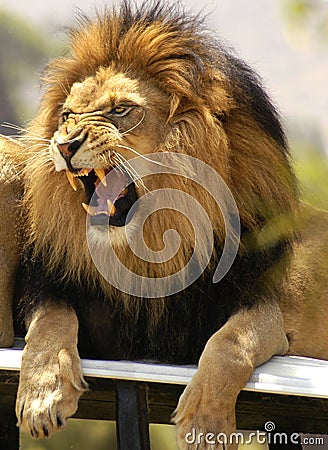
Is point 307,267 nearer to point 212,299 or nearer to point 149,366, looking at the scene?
point 212,299

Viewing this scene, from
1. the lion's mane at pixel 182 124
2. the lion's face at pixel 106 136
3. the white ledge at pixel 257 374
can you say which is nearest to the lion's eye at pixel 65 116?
the lion's face at pixel 106 136

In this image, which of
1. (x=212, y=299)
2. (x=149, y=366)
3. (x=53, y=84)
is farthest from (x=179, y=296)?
(x=53, y=84)

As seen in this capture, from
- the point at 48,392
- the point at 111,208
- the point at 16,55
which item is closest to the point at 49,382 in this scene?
the point at 48,392

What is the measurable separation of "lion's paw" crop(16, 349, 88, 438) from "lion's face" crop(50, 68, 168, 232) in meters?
0.49

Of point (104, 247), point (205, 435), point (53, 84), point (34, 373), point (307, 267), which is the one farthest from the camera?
point (307, 267)

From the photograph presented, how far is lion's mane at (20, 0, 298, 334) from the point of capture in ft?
10.6

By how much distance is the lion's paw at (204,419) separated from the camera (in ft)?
9.25

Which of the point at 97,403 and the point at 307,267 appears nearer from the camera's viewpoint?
the point at 97,403

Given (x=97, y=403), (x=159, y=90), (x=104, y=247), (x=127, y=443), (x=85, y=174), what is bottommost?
(x=97, y=403)

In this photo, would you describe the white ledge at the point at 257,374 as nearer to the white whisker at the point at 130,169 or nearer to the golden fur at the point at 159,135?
the golden fur at the point at 159,135

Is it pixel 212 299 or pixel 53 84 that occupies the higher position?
pixel 53 84

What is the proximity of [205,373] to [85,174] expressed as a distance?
2.48ft

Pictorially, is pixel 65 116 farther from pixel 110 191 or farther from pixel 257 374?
pixel 257 374

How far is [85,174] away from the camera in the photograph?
311cm
